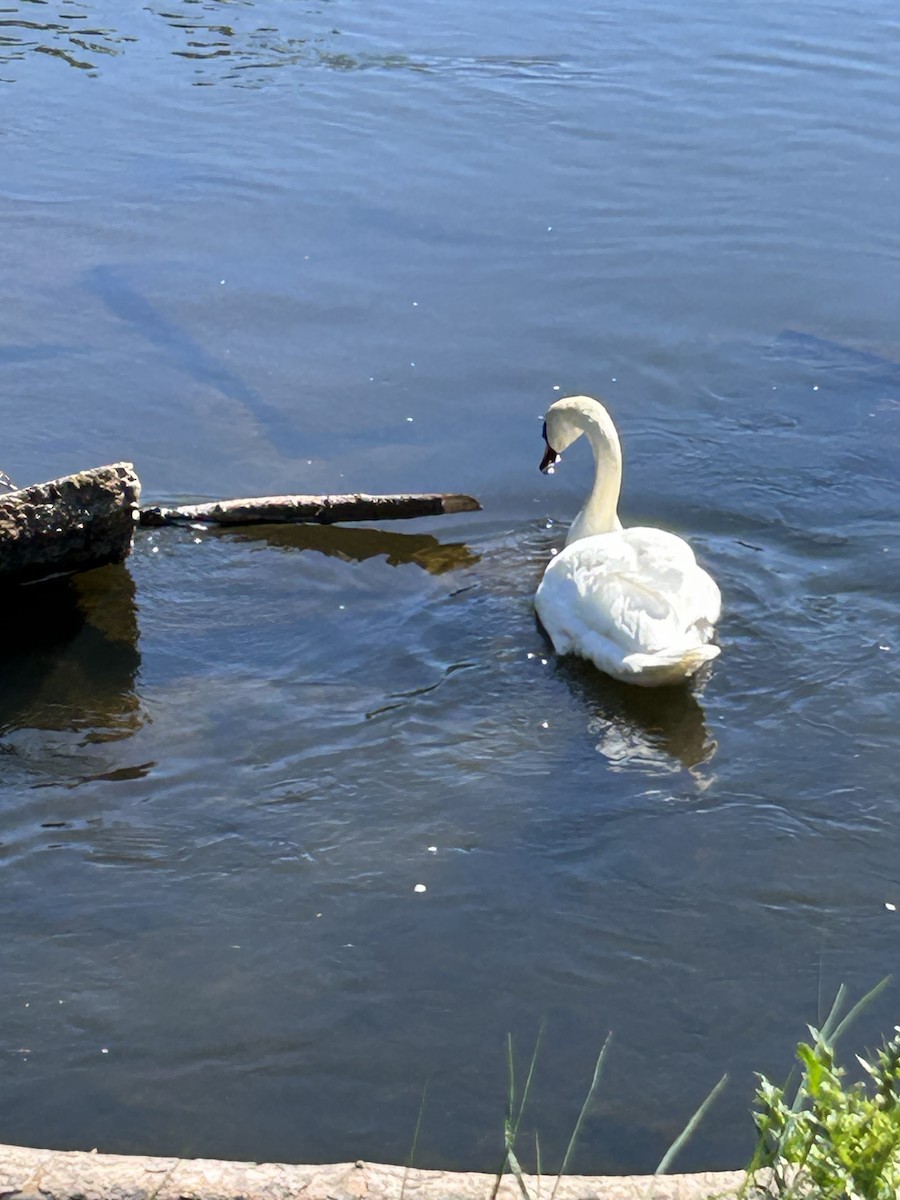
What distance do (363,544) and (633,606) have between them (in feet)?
6.33

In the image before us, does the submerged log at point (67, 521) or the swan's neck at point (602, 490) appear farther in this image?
the swan's neck at point (602, 490)

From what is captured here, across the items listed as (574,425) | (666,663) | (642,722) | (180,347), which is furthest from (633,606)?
(180,347)

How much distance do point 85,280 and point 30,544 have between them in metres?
4.54

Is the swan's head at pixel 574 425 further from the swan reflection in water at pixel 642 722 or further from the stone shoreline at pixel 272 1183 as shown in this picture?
the stone shoreline at pixel 272 1183

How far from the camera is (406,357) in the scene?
32.5ft

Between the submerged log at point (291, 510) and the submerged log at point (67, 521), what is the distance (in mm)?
668

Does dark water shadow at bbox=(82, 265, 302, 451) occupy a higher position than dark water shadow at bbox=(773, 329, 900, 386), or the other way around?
dark water shadow at bbox=(773, 329, 900, 386)

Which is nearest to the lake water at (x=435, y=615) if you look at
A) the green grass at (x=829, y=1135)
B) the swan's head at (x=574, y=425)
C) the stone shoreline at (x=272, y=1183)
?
the swan's head at (x=574, y=425)

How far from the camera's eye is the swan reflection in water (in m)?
6.21

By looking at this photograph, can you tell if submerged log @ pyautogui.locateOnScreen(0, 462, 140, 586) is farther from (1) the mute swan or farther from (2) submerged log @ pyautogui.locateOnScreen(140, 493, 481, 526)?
(1) the mute swan

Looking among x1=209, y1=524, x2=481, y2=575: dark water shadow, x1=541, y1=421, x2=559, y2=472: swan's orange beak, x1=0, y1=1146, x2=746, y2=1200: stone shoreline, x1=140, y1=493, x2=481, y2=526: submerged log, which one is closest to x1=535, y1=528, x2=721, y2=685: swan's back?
x1=209, y1=524, x2=481, y2=575: dark water shadow

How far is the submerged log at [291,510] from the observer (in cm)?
775

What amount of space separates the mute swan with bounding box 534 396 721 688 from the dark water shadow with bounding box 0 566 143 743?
81.2 inches

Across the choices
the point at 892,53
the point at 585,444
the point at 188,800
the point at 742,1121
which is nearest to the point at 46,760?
the point at 188,800
